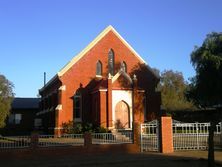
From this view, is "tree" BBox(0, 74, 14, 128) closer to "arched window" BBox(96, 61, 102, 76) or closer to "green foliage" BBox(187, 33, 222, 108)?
"arched window" BBox(96, 61, 102, 76)

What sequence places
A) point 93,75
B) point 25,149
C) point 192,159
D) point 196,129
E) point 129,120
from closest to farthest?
point 192,159, point 25,149, point 196,129, point 129,120, point 93,75

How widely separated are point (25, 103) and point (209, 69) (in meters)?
34.5

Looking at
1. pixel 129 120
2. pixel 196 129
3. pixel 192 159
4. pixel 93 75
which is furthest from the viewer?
pixel 93 75

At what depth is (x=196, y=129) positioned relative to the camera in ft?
82.6

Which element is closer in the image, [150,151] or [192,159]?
[192,159]

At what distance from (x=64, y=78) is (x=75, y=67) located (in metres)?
1.71

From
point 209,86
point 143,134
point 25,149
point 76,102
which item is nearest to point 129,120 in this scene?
point 76,102

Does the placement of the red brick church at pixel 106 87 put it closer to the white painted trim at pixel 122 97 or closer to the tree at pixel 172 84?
the white painted trim at pixel 122 97

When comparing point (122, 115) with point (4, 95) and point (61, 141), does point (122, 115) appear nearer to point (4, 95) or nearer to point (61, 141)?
point (61, 141)

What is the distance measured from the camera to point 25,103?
64.4m

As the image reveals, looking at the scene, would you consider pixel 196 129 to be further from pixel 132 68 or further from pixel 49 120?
pixel 49 120

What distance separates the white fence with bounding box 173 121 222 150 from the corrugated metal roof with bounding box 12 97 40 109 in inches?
1575

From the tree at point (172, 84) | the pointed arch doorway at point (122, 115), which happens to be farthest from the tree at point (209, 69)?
the tree at point (172, 84)

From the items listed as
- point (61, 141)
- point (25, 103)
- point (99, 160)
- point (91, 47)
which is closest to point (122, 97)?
point (91, 47)
